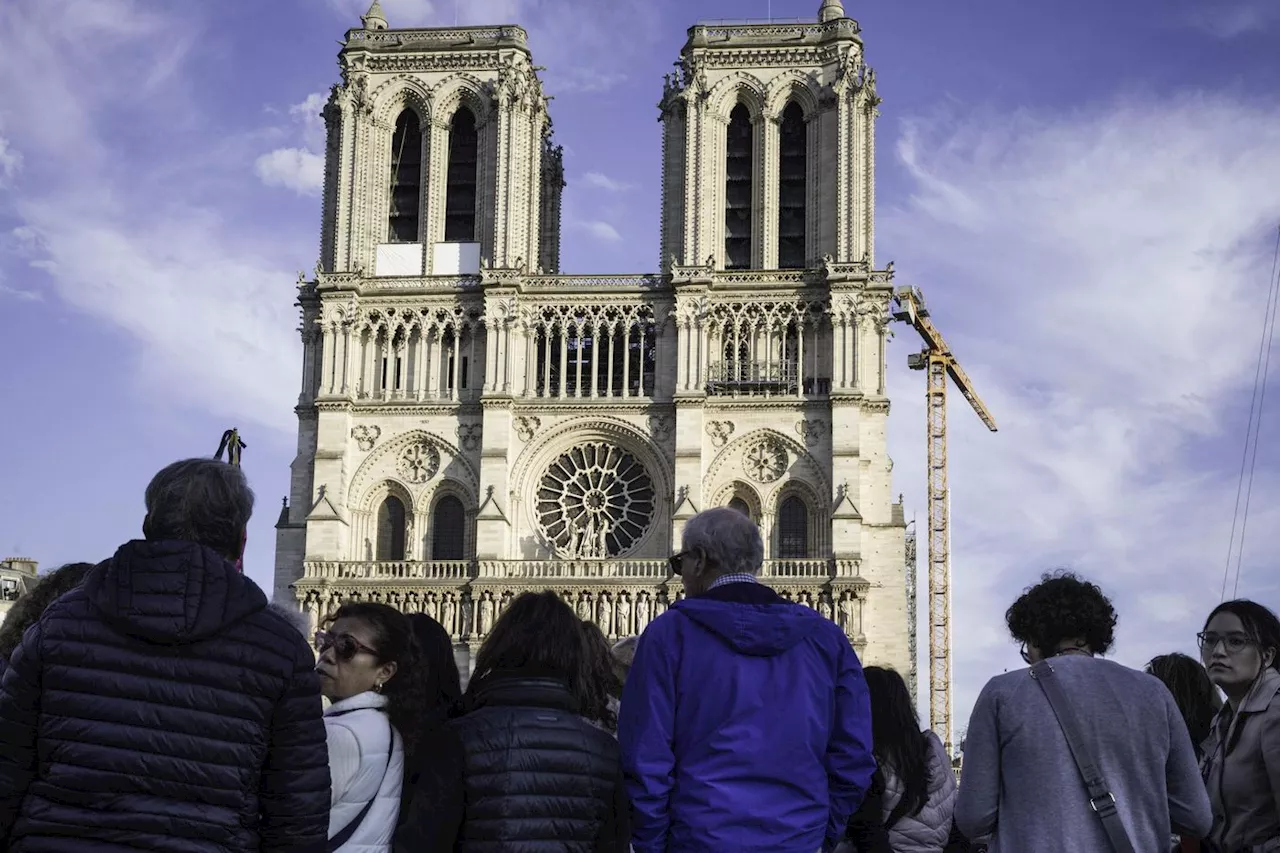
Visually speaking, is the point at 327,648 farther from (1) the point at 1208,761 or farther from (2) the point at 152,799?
(1) the point at 1208,761

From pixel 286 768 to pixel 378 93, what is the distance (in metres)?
39.9

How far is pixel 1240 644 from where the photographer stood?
7.27 m

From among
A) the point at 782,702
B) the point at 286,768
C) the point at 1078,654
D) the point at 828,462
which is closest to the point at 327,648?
the point at 286,768

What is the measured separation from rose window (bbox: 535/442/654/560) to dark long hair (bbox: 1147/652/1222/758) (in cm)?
3230

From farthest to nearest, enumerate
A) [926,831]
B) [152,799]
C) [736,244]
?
[736,244] < [926,831] < [152,799]

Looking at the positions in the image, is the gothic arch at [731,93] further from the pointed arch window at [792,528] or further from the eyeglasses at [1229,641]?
the eyeglasses at [1229,641]

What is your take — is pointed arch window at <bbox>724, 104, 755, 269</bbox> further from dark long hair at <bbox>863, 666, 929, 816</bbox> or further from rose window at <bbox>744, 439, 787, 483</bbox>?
dark long hair at <bbox>863, 666, 929, 816</bbox>

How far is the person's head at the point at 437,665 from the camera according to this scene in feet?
21.5

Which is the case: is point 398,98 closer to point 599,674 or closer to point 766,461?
point 766,461

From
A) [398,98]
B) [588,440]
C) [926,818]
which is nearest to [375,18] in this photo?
[398,98]

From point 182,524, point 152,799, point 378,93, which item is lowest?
point 152,799

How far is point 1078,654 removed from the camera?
6.62m

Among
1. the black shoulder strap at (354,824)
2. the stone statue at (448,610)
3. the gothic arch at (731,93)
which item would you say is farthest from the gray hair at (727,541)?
the gothic arch at (731,93)

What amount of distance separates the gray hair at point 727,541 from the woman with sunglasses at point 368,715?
133 centimetres
